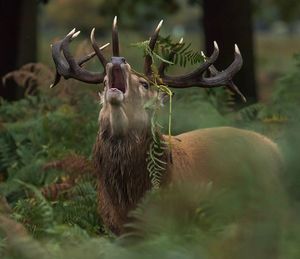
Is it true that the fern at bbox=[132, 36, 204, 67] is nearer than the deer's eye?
→ No

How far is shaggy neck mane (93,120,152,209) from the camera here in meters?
7.62

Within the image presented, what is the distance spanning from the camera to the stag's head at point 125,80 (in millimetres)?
7254

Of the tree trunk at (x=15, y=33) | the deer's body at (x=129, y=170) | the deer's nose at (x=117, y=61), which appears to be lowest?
the deer's body at (x=129, y=170)

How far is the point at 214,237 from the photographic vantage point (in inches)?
186

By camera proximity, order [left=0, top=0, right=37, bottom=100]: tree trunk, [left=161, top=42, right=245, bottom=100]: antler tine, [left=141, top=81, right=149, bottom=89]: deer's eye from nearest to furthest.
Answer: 1. [left=141, top=81, right=149, bottom=89]: deer's eye
2. [left=161, top=42, right=245, bottom=100]: antler tine
3. [left=0, top=0, right=37, bottom=100]: tree trunk

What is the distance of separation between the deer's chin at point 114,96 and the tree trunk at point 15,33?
739 centimetres

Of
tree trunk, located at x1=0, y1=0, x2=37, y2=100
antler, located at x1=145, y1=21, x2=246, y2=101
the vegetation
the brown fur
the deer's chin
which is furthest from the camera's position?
tree trunk, located at x1=0, y1=0, x2=37, y2=100

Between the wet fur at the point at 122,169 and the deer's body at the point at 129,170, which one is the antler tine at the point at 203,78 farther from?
the wet fur at the point at 122,169

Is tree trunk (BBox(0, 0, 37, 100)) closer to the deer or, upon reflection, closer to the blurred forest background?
the blurred forest background

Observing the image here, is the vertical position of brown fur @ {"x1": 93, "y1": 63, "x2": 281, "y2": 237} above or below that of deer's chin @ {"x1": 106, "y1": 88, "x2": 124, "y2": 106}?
below

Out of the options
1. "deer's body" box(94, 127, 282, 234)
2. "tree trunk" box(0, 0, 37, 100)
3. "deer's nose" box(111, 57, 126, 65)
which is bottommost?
"deer's body" box(94, 127, 282, 234)

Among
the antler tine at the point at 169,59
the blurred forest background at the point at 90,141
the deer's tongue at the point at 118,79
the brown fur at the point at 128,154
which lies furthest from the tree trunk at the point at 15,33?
the deer's tongue at the point at 118,79

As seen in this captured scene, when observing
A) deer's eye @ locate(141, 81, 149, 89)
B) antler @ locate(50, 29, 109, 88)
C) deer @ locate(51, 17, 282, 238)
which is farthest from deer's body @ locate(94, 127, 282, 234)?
antler @ locate(50, 29, 109, 88)

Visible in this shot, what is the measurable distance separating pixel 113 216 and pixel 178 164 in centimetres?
65
